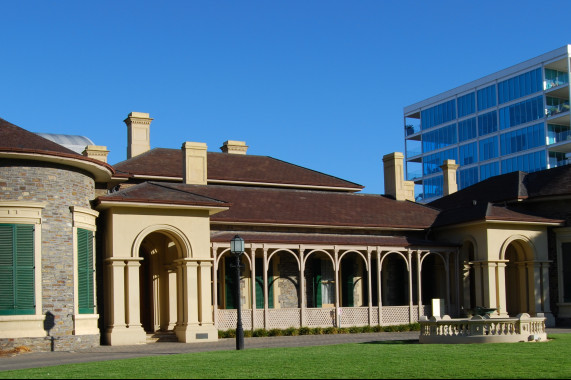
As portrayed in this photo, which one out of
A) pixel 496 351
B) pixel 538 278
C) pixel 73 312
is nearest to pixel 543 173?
pixel 538 278

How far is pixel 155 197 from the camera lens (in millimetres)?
25422

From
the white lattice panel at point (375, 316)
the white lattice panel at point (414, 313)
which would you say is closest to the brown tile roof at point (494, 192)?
the white lattice panel at point (414, 313)

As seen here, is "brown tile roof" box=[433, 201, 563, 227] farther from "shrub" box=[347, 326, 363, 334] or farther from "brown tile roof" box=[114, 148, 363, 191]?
"shrub" box=[347, 326, 363, 334]

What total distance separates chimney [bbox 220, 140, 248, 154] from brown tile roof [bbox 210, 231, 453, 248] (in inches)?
436

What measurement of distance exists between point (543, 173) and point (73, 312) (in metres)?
20.5

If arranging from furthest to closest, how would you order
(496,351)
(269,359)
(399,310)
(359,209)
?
(359,209), (399,310), (496,351), (269,359)

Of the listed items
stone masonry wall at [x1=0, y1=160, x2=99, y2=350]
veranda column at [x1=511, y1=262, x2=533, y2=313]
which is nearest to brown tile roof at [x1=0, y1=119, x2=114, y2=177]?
stone masonry wall at [x1=0, y1=160, x2=99, y2=350]

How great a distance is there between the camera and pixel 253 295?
92.8 feet

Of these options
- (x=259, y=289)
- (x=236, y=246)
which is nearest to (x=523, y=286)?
(x=259, y=289)

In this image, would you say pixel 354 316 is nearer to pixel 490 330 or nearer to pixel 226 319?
pixel 226 319

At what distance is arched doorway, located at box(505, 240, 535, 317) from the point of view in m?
31.7

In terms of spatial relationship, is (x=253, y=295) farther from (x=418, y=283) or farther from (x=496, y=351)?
(x=496, y=351)

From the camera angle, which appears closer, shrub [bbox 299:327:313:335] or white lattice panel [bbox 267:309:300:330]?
shrub [bbox 299:327:313:335]

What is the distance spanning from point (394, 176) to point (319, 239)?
7.65m
